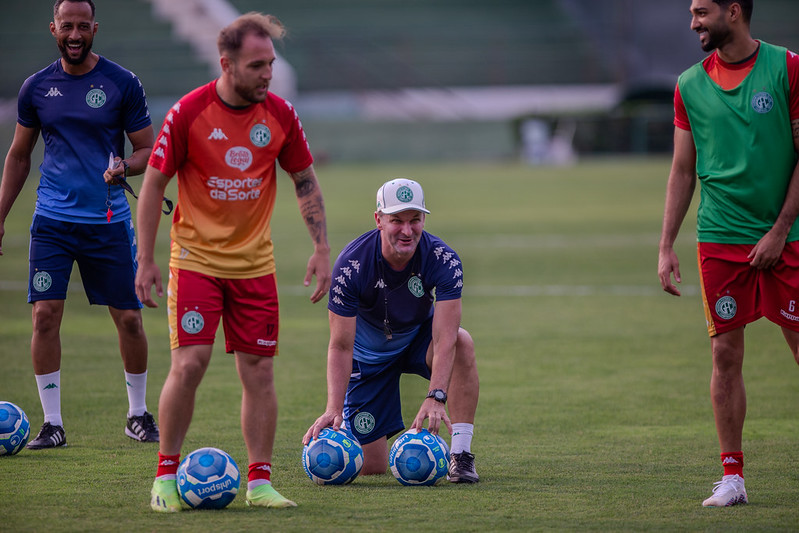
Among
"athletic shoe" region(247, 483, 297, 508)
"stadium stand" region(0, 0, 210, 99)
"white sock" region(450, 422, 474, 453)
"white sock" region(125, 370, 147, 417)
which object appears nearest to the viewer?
"athletic shoe" region(247, 483, 297, 508)

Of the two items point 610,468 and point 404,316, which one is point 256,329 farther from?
point 610,468

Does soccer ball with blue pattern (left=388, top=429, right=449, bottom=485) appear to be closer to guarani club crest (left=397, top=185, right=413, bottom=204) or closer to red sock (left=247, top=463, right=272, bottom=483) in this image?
red sock (left=247, top=463, right=272, bottom=483)

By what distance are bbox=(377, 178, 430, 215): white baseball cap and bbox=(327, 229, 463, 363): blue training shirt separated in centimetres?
36

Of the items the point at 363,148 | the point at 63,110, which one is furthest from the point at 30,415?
the point at 363,148

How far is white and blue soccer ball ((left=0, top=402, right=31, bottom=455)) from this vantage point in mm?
6523

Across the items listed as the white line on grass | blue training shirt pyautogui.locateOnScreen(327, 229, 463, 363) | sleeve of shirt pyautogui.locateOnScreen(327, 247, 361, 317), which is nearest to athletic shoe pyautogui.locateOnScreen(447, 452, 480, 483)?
blue training shirt pyautogui.locateOnScreen(327, 229, 463, 363)

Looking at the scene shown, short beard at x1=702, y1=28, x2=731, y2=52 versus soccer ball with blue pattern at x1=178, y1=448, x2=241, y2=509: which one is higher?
short beard at x1=702, y1=28, x2=731, y2=52

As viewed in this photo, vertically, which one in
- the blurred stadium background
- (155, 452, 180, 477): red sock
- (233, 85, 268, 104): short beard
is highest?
the blurred stadium background

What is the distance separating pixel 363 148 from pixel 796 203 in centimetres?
4171

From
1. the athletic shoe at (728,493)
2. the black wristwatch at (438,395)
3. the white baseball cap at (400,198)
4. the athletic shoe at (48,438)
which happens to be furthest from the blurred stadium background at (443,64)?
the athletic shoe at (728,493)

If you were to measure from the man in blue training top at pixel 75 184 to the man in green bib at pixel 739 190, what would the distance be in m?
3.51

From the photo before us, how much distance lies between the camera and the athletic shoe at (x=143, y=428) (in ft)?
23.2

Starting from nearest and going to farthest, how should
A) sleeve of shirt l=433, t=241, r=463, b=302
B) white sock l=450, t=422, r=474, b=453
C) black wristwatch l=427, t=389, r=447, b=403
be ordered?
black wristwatch l=427, t=389, r=447, b=403 → sleeve of shirt l=433, t=241, r=463, b=302 → white sock l=450, t=422, r=474, b=453

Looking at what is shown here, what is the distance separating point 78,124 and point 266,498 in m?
2.94
